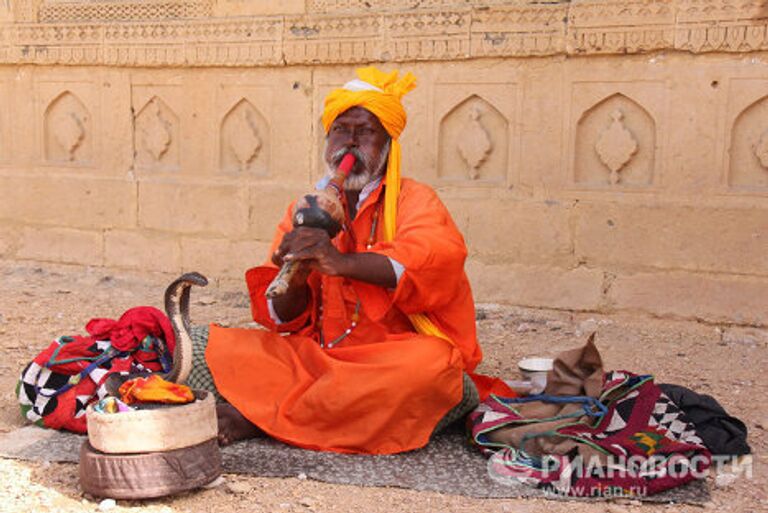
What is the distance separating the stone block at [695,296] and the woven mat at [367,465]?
1907 mm

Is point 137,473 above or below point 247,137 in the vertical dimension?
below

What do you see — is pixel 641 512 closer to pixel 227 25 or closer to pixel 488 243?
pixel 488 243

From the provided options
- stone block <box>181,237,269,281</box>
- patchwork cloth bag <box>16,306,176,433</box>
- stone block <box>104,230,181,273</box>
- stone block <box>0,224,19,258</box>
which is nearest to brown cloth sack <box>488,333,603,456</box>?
patchwork cloth bag <box>16,306,176,433</box>

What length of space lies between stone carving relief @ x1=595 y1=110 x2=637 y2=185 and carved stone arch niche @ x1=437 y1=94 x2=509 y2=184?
519 mm

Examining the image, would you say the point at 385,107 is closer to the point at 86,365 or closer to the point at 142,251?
the point at 86,365

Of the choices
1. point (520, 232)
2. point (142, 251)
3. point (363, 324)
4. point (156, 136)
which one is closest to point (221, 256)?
point (142, 251)

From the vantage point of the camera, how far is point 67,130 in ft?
20.4

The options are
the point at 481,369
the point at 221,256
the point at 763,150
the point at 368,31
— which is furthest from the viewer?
the point at 221,256

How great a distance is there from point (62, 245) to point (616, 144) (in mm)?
3638

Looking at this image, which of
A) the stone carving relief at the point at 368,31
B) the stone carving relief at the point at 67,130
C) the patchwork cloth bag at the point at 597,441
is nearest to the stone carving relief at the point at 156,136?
the stone carving relief at the point at 368,31

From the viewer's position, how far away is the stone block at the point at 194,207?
5754 millimetres

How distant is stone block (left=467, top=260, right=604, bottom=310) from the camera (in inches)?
194

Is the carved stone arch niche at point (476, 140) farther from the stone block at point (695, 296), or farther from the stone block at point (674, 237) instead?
the stone block at point (695, 296)

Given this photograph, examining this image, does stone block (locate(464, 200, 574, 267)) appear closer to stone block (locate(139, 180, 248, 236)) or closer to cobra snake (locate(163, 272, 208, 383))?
stone block (locate(139, 180, 248, 236))
